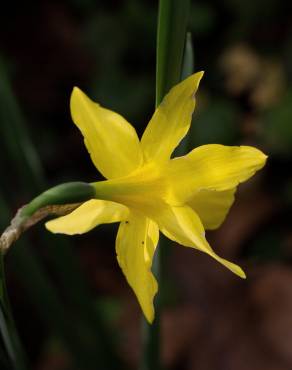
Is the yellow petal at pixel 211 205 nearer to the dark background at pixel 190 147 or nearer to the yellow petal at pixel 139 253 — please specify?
the yellow petal at pixel 139 253

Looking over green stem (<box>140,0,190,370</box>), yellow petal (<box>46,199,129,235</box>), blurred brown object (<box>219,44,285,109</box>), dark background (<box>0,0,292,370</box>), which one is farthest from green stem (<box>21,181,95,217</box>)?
blurred brown object (<box>219,44,285,109</box>)

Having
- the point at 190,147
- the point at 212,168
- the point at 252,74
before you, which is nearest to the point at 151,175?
the point at 212,168

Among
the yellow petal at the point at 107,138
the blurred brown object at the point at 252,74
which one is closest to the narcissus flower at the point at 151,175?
the yellow petal at the point at 107,138

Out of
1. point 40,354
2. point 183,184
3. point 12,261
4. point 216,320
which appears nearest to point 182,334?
point 216,320

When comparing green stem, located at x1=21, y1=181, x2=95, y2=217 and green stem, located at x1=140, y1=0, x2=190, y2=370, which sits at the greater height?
green stem, located at x1=140, y1=0, x2=190, y2=370

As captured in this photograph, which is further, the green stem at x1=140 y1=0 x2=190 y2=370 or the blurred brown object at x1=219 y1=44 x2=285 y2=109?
the blurred brown object at x1=219 y1=44 x2=285 y2=109

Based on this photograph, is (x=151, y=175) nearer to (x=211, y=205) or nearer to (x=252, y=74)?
(x=211, y=205)

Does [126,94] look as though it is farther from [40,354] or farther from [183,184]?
[183,184]

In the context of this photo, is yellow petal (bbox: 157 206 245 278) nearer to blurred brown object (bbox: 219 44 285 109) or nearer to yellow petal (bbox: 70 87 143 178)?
yellow petal (bbox: 70 87 143 178)
